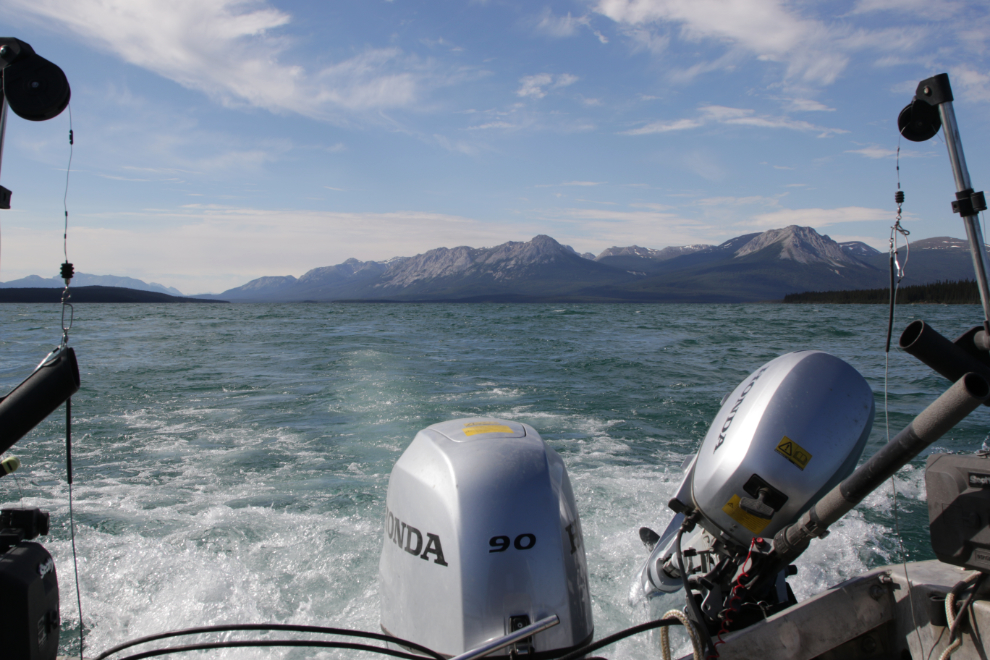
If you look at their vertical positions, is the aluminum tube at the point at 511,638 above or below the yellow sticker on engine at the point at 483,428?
below

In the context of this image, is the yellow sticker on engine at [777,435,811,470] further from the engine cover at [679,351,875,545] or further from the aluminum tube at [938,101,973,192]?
the aluminum tube at [938,101,973,192]

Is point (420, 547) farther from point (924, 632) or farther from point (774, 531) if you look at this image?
point (924, 632)

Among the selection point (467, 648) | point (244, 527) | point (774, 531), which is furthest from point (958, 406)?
point (244, 527)

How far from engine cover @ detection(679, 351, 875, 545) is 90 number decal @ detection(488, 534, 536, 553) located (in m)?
0.86

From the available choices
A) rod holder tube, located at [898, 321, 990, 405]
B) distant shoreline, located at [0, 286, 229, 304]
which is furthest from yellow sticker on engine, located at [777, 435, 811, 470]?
distant shoreline, located at [0, 286, 229, 304]

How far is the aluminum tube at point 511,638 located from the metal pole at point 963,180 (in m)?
1.49

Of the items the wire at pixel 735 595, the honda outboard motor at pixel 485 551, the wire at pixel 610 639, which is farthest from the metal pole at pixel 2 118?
the wire at pixel 735 595

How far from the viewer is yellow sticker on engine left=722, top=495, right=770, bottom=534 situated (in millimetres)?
2283

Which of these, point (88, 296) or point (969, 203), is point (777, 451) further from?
point (88, 296)

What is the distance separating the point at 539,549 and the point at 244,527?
3.30 meters

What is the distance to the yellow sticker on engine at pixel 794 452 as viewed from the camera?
232 centimetres

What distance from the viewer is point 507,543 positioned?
6.28 ft

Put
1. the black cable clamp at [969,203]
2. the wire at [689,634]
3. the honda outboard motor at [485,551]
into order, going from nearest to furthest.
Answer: the black cable clamp at [969,203]
the wire at [689,634]
the honda outboard motor at [485,551]

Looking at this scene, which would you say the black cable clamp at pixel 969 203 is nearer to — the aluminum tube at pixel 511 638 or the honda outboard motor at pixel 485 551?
the honda outboard motor at pixel 485 551
